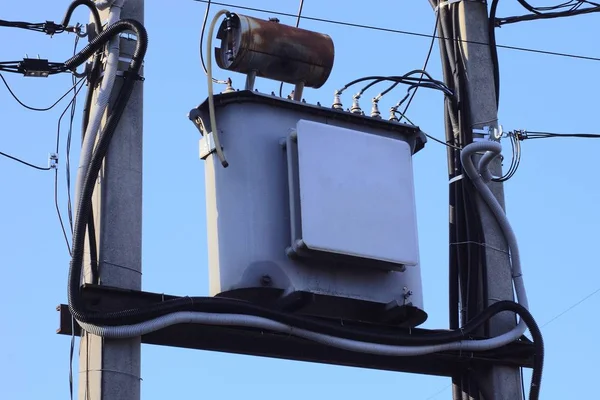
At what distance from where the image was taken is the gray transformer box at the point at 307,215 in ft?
25.6

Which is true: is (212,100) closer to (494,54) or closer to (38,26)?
(38,26)

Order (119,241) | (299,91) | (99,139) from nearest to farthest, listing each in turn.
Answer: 1. (119,241)
2. (99,139)
3. (299,91)

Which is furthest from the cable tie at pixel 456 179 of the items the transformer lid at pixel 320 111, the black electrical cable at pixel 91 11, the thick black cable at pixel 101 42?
the black electrical cable at pixel 91 11

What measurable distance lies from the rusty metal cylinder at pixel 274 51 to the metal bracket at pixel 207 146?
0.50 meters

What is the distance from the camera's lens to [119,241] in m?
7.35

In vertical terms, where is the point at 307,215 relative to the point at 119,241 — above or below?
above

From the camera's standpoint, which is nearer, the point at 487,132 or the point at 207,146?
Answer: the point at 207,146

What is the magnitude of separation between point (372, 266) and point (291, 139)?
0.93 m

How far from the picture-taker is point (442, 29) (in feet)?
31.6

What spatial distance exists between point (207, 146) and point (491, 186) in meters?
2.16

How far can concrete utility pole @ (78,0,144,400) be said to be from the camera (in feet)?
23.0

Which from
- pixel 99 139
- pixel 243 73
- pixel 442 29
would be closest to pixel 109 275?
pixel 99 139

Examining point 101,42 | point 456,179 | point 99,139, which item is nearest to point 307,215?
point 99,139

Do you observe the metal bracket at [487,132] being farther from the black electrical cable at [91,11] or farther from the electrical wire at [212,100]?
the black electrical cable at [91,11]
